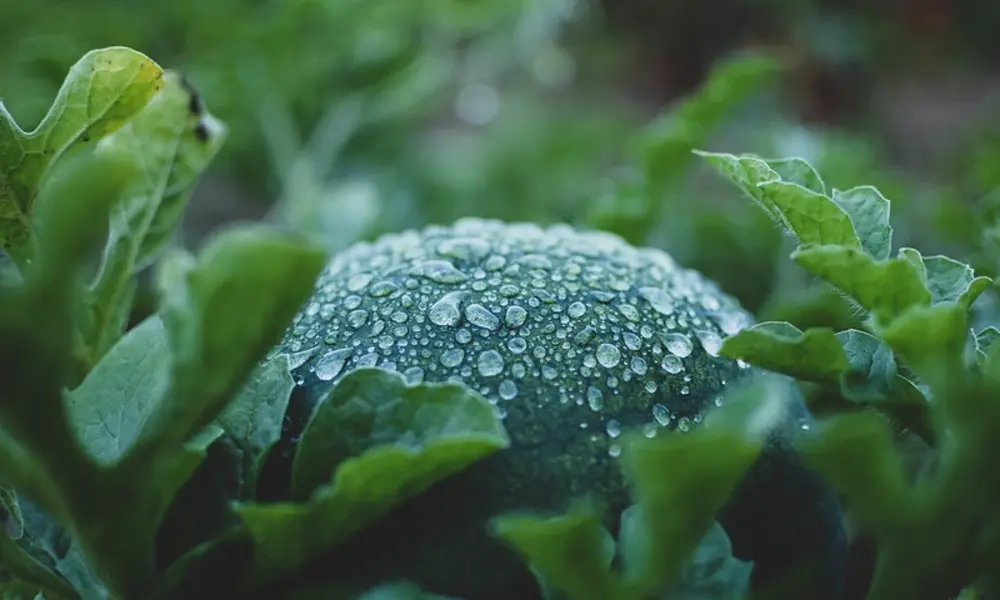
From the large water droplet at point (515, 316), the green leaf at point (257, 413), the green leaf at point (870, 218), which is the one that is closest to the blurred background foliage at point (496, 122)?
the green leaf at point (870, 218)

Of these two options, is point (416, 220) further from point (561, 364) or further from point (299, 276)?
point (299, 276)

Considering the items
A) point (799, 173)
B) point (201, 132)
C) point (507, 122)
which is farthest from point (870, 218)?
point (507, 122)

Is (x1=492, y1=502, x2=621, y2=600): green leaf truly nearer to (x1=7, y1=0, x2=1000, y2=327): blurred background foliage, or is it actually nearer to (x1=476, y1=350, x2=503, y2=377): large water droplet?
(x1=476, y1=350, x2=503, y2=377): large water droplet

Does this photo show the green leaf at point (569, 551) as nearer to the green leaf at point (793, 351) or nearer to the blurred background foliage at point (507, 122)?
the green leaf at point (793, 351)

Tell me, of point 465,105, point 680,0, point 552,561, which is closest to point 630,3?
point 680,0

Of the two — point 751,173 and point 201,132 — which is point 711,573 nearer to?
point 751,173

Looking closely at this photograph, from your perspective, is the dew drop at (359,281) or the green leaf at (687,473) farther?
the dew drop at (359,281)
